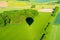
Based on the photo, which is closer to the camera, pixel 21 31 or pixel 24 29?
pixel 21 31

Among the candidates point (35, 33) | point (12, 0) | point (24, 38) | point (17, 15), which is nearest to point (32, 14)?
point (17, 15)

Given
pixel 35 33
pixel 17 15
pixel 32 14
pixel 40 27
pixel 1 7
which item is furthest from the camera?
pixel 1 7

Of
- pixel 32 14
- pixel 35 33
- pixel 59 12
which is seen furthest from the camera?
pixel 59 12

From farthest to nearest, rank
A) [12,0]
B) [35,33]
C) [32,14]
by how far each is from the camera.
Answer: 1. [12,0]
2. [32,14]
3. [35,33]

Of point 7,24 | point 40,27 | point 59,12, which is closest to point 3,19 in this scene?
point 7,24

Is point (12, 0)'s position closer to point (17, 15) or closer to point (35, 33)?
point (17, 15)

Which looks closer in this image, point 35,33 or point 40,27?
point 35,33

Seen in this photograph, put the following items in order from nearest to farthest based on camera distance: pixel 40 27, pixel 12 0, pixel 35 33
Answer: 1. pixel 35 33
2. pixel 40 27
3. pixel 12 0

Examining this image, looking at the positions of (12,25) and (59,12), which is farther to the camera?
(59,12)

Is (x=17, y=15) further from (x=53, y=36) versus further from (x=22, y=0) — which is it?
(x=22, y=0)
